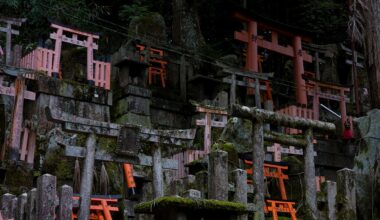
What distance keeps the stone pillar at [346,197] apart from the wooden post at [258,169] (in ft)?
4.32

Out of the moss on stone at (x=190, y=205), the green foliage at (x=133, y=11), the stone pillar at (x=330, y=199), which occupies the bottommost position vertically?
the moss on stone at (x=190, y=205)

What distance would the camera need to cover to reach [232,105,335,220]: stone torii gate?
367 inches

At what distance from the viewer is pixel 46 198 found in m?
7.34

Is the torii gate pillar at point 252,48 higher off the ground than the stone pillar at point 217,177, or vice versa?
the torii gate pillar at point 252,48

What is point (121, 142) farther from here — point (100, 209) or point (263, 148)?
point (263, 148)

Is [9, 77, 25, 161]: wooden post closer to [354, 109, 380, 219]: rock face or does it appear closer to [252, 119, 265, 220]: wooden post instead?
[252, 119, 265, 220]: wooden post

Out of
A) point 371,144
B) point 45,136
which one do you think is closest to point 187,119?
point 45,136

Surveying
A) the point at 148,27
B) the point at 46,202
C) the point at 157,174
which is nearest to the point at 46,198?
the point at 46,202

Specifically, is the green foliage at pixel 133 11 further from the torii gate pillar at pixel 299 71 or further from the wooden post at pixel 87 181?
the wooden post at pixel 87 181

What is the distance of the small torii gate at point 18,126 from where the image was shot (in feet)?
37.5

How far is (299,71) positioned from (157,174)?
8.63m

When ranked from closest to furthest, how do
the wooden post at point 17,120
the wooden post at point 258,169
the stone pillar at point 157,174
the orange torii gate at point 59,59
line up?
1. the wooden post at point 258,169
2. the stone pillar at point 157,174
3. the wooden post at point 17,120
4. the orange torii gate at point 59,59

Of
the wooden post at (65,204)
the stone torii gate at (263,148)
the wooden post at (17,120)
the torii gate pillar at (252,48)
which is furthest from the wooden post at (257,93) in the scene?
the wooden post at (65,204)

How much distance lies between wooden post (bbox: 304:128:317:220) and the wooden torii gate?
224cm
